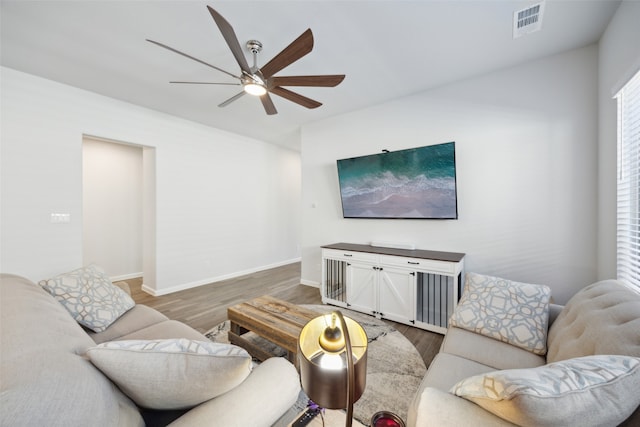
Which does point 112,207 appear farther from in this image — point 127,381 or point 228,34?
point 127,381

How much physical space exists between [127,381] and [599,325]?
74.4 inches

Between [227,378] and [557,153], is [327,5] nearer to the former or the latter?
[227,378]

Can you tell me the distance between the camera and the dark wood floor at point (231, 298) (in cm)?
246

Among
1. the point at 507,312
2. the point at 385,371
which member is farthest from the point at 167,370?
the point at 507,312

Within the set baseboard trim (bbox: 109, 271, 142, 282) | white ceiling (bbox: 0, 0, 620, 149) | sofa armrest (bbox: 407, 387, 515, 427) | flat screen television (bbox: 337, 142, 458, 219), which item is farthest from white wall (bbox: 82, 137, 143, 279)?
sofa armrest (bbox: 407, 387, 515, 427)

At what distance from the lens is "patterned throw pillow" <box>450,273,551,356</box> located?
1.48 metres

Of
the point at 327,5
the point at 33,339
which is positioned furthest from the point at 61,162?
the point at 327,5

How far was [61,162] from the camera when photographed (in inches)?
110

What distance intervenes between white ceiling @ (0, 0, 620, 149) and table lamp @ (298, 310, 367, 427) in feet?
6.91

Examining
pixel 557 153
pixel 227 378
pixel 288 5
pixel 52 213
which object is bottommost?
→ pixel 227 378

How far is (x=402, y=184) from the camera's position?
9.97 feet

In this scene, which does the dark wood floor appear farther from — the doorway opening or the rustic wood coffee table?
the rustic wood coffee table

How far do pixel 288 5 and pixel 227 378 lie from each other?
2242 millimetres

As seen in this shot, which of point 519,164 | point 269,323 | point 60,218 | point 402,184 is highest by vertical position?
point 519,164
